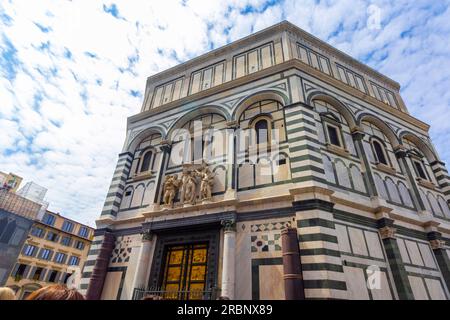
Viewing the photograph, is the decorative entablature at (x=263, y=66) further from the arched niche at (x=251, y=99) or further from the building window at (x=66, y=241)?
the building window at (x=66, y=241)

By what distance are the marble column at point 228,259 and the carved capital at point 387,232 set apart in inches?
203

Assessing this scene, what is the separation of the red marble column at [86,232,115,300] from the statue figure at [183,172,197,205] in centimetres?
394

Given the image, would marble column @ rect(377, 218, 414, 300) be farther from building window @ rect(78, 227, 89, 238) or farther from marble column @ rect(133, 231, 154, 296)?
building window @ rect(78, 227, 89, 238)

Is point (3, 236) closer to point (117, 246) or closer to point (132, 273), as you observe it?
point (117, 246)

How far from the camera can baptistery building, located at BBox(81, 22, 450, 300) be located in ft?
24.5

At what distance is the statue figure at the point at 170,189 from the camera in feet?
33.2

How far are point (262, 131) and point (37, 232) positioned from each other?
32359 mm

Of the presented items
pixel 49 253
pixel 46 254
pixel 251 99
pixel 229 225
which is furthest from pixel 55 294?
pixel 49 253

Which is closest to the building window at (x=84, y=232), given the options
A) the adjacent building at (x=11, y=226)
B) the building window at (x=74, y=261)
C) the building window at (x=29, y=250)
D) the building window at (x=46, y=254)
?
the building window at (x=74, y=261)

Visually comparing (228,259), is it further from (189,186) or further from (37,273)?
(37,273)

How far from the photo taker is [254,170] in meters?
9.45

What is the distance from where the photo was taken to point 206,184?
→ 9.59 m

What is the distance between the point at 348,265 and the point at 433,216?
20.9ft

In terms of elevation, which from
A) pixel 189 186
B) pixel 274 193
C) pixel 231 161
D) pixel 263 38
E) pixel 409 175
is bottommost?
pixel 274 193
